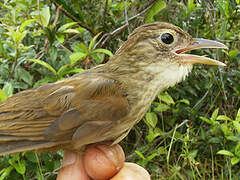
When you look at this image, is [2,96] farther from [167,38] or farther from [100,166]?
[167,38]

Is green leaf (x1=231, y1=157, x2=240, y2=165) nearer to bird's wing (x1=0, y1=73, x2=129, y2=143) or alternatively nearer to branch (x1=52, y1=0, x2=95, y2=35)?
bird's wing (x1=0, y1=73, x2=129, y2=143)

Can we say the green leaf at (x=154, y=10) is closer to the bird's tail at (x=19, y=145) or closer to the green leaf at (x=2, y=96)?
the green leaf at (x=2, y=96)

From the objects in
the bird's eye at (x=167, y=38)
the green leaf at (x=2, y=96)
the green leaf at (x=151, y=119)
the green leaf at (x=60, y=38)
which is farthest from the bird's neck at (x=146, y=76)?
the green leaf at (x=151, y=119)

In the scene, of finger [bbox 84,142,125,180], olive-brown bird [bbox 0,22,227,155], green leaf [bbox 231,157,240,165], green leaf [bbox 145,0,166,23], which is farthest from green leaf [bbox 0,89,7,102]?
green leaf [bbox 231,157,240,165]

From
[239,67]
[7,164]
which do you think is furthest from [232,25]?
[7,164]

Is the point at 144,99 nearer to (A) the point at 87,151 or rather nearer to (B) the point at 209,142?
(A) the point at 87,151

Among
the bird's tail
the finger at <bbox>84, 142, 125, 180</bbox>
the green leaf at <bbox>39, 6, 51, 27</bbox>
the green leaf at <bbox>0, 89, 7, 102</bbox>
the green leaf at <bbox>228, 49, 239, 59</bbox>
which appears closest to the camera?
the bird's tail

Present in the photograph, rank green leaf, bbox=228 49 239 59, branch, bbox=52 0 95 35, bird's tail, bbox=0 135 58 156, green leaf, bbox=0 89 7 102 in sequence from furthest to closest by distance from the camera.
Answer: green leaf, bbox=228 49 239 59 < branch, bbox=52 0 95 35 < green leaf, bbox=0 89 7 102 < bird's tail, bbox=0 135 58 156
